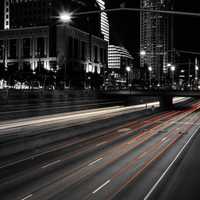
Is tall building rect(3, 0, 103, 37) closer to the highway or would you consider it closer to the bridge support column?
the bridge support column

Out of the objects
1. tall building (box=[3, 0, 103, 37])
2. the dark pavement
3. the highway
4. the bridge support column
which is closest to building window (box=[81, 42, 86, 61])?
tall building (box=[3, 0, 103, 37])

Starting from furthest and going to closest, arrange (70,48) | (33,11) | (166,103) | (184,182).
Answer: (33,11) → (70,48) → (166,103) → (184,182)

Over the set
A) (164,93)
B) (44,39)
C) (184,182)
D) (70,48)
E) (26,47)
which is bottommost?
(184,182)

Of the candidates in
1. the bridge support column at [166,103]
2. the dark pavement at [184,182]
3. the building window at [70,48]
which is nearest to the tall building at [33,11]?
the building window at [70,48]

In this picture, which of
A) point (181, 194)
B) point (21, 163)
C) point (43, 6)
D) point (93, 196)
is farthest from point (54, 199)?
point (43, 6)

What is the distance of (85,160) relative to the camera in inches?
897

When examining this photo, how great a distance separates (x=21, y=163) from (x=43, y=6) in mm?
157623

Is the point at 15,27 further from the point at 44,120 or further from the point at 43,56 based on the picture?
the point at 44,120

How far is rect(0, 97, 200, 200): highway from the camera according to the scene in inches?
632

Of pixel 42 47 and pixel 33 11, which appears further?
pixel 33 11

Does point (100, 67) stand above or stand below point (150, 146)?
above

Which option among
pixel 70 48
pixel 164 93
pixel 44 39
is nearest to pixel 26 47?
pixel 44 39

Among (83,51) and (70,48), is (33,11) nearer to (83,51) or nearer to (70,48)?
(70,48)

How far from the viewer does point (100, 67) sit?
199 m
